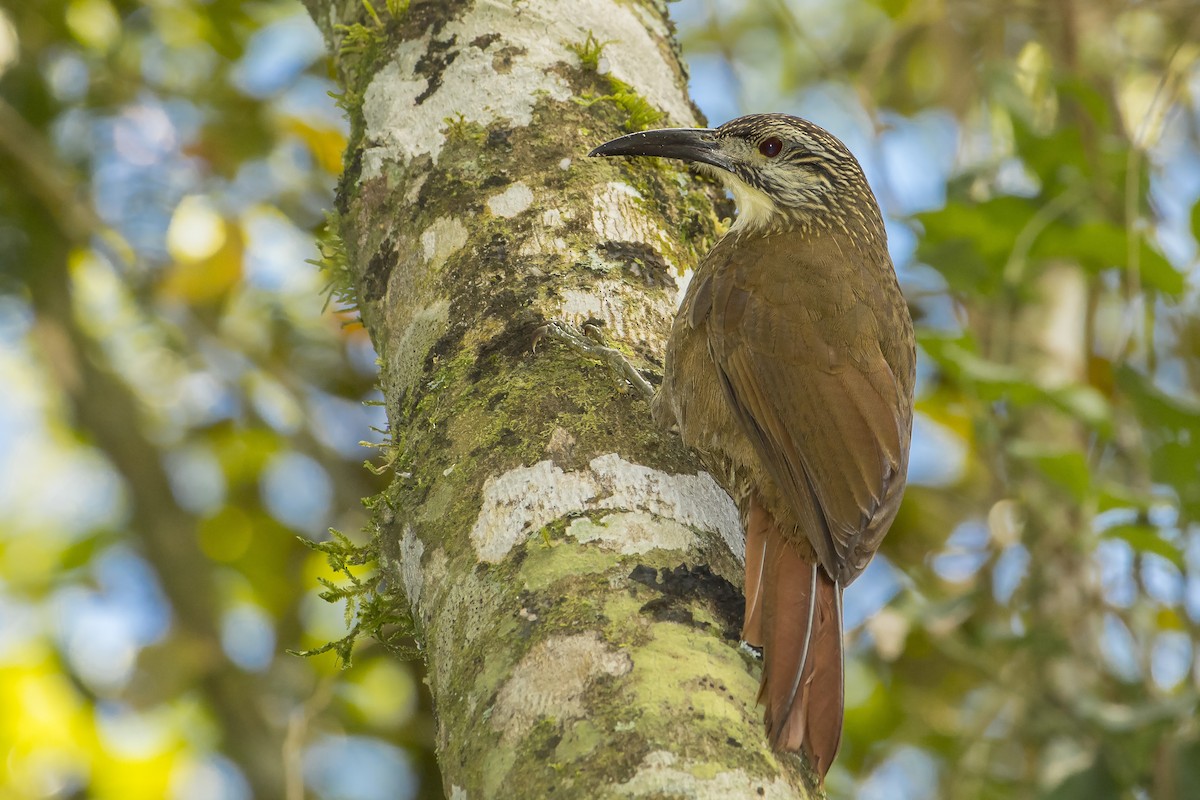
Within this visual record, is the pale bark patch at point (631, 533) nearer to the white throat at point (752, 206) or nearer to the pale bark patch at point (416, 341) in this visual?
the pale bark patch at point (416, 341)

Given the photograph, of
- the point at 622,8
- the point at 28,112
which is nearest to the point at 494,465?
the point at 622,8

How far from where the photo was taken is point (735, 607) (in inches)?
68.2

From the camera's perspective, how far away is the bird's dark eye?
326 cm

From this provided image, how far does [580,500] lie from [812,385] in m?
1.02

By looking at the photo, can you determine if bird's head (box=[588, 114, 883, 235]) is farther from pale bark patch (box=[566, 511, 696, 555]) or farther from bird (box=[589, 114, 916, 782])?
pale bark patch (box=[566, 511, 696, 555])

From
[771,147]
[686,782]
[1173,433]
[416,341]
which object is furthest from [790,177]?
[686,782]

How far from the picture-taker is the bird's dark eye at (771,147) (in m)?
3.26

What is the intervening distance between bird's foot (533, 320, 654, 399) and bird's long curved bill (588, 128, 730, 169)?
0.39 meters

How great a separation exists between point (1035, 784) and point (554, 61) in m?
2.82

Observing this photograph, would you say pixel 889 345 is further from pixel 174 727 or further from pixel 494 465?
pixel 174 727

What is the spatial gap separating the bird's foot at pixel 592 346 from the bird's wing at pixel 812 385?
0.51 meters

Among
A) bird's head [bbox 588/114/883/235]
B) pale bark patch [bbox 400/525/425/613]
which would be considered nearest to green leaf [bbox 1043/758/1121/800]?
bird's head [bbox 588/114/883/235]

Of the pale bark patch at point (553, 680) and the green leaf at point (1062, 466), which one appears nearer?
the pale bark patch at point (553, 680)

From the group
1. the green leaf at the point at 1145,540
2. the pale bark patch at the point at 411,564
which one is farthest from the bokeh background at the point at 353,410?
the pale bark patch at the point at 411,564
